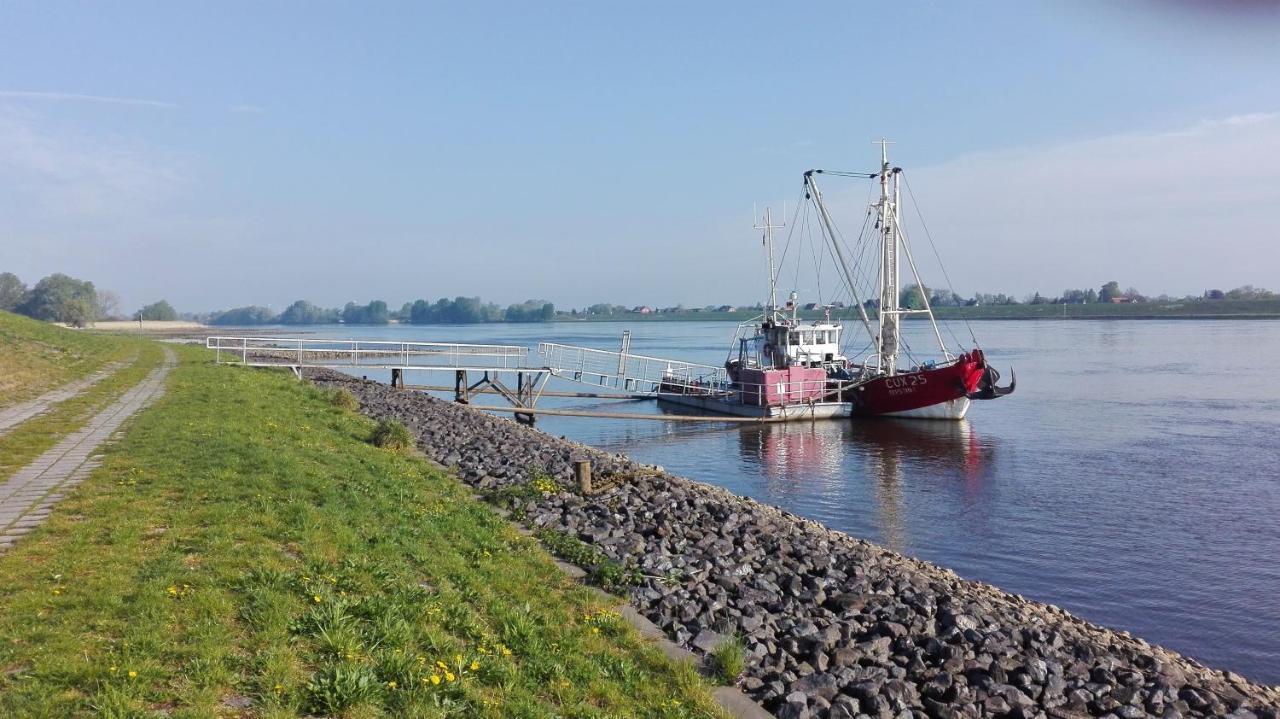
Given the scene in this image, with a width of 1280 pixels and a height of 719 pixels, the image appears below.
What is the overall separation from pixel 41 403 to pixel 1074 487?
2787 cm

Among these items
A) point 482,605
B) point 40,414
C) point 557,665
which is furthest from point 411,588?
point 40,414

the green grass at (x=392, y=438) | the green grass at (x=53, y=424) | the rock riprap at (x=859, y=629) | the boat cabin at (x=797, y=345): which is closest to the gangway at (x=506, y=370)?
A: the boat cabin at (x=797, y=345)

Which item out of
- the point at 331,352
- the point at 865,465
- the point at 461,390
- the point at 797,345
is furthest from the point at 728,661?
the point at 797,345

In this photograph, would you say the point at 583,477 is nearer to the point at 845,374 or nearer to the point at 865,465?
the point at 865,465

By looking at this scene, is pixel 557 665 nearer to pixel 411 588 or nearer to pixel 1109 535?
pixel 411 588

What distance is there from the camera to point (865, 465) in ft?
101

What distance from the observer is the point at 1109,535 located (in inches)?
770

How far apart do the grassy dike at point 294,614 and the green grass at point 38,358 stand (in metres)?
14.6

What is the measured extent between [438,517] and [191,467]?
3.97m

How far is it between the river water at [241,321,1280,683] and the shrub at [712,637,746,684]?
8571 millimetres

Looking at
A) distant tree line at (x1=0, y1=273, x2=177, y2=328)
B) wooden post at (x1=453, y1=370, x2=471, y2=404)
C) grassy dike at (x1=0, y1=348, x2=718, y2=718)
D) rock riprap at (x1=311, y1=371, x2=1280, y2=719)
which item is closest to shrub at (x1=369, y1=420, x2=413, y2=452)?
rock riprap at (x1=311, y1=371, x2=1280, y2=719)

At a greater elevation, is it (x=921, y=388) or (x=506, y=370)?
(x=506, y=370)

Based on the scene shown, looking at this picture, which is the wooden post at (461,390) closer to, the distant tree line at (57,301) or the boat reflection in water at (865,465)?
the boat reflection in water at (865,465)

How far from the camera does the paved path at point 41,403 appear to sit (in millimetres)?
17656
